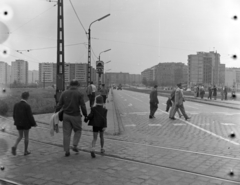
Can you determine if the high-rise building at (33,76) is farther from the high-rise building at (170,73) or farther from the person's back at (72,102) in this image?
the high-rise building at (170,73)

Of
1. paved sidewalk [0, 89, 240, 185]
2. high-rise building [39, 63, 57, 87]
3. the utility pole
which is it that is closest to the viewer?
paved sidewalk [0, 89, 240, 185]

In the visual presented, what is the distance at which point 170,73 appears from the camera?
237 ft

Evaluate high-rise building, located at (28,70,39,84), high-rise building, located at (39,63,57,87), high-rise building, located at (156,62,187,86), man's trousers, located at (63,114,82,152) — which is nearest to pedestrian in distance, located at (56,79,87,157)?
man's trousers, located at (63,114,82,152)

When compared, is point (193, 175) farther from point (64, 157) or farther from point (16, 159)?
point (16, 159)

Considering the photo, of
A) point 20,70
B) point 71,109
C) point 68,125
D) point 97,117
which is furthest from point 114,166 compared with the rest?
point 20,70

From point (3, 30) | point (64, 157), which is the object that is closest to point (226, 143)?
point (64, 157)

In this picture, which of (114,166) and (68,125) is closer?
(114,166)

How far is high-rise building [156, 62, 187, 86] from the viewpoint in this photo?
68.8m

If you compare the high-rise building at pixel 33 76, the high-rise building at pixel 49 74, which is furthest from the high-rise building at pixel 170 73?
the high-rise building at pixel 49 74

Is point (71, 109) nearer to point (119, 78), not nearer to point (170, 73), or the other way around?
point (170, 73)

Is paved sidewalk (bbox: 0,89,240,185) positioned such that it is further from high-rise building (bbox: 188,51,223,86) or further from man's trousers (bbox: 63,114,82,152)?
high-rise building (bbox: 188,51,223,86)

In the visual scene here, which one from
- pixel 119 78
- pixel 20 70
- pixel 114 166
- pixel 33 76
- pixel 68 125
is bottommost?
pixel 114 166

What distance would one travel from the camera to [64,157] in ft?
20.0

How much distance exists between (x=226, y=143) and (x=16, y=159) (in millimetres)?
5780
